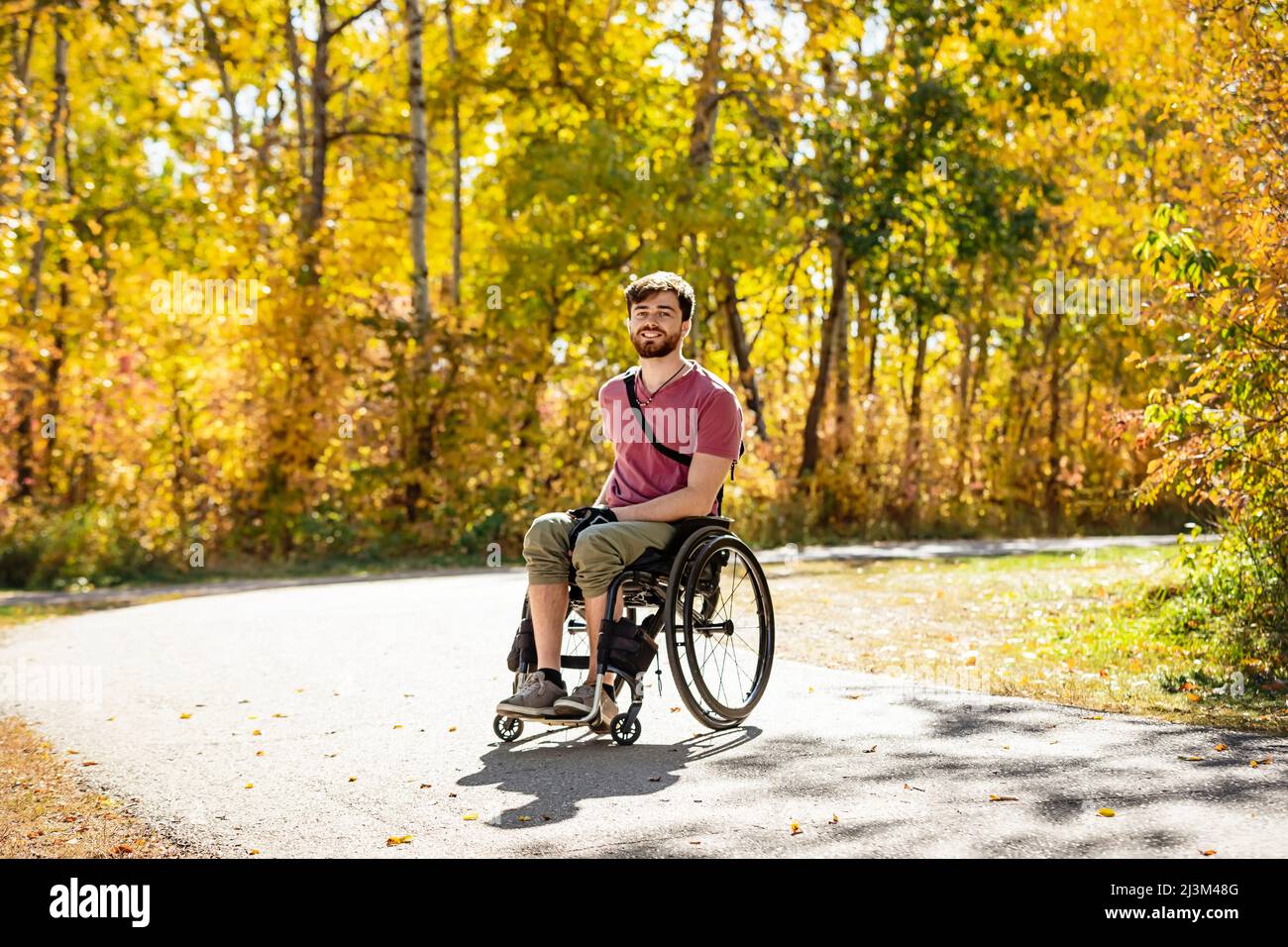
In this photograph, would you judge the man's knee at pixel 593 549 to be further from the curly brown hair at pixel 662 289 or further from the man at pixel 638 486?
the curly brown hair at pixel 662 289

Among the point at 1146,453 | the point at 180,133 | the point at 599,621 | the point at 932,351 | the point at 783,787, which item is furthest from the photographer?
the point at 932,351

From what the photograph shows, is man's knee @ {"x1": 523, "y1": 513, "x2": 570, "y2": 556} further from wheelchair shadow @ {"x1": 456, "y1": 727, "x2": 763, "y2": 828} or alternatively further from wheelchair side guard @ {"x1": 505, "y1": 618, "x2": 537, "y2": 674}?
wheelchair shadow @ {"x1": 456, "y1": 727, "x2": 763, "y2": 828}

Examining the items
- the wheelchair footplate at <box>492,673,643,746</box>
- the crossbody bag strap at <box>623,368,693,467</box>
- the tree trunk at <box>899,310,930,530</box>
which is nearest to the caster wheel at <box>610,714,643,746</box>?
the wheelchair footplate at <box>492,673,643,746</box>

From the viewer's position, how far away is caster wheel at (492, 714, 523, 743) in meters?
6.57

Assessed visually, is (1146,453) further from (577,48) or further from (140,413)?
(140,413)

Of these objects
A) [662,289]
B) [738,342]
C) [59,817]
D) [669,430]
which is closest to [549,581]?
[669,430]

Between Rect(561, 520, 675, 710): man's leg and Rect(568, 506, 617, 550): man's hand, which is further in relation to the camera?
Rect(568, 506, 617, 550): man's hand

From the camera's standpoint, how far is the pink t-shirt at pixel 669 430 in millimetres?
6555

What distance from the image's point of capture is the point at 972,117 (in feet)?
70.7

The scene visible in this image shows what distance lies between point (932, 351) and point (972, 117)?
1371 cm

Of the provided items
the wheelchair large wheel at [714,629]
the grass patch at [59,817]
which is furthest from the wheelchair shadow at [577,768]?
the grass patch at [59,817]

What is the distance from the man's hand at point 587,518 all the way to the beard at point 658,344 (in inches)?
27.6

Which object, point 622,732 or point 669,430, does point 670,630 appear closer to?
point 622,732

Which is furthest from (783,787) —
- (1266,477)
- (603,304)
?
(603,304)
